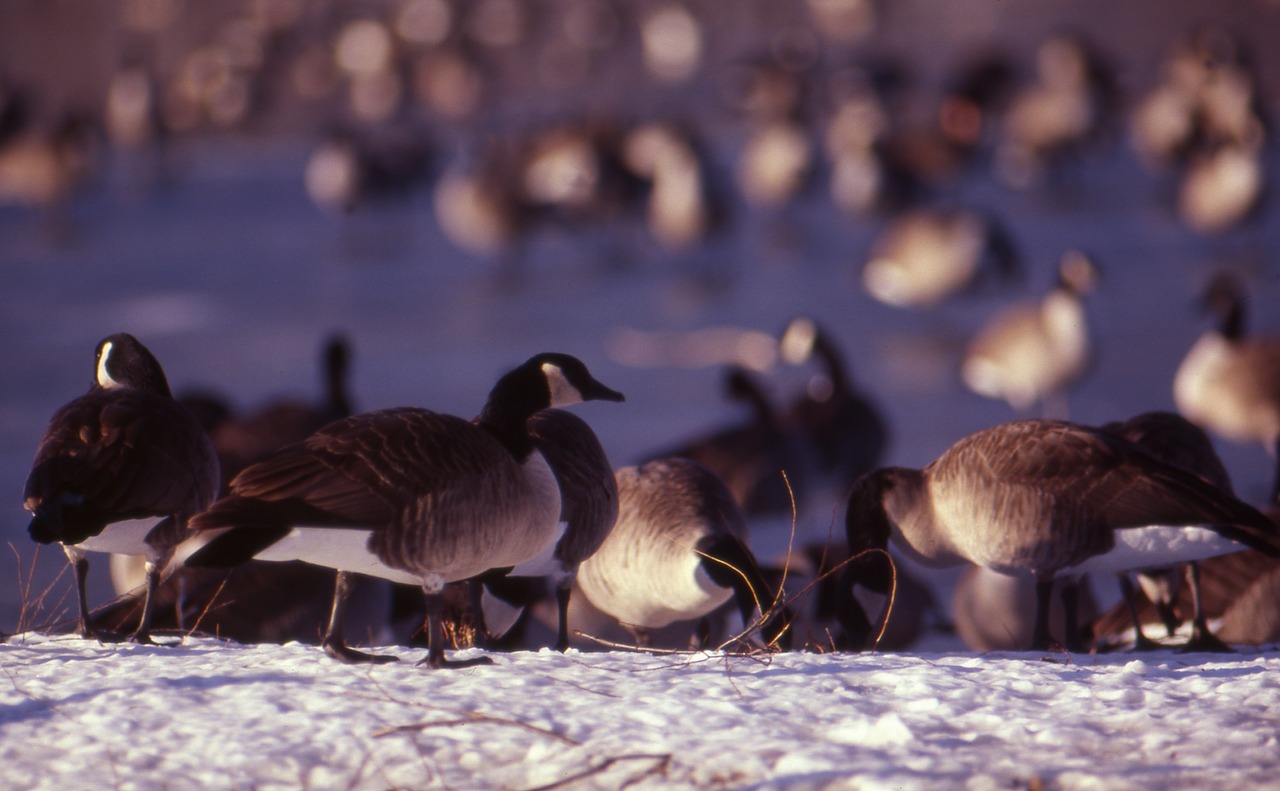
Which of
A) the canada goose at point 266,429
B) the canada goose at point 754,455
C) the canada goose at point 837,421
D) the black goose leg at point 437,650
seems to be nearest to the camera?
the black goose leg at point 437,650

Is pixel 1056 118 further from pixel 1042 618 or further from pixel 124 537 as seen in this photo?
pixel 124 537

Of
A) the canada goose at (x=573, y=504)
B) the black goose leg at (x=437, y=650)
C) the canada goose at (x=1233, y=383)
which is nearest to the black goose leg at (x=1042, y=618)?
the canada goose at (x=573, y=504)

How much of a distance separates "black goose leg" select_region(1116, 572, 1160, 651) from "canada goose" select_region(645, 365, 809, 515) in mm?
2584

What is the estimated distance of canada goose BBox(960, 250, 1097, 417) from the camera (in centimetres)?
1037

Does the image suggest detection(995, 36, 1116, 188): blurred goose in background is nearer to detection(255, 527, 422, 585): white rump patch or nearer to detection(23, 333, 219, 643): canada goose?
detection(23, 333, 219, 643): canada goose

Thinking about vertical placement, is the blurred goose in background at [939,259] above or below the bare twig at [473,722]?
above

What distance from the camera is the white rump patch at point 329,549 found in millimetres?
3949

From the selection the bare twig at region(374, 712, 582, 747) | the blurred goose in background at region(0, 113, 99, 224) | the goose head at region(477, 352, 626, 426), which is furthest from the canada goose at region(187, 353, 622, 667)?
the blurred goose in background at region(0, 113, 99, 224)

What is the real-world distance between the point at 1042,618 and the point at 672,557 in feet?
4.01

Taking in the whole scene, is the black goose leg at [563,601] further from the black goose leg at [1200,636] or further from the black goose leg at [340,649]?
the black goose leg at [1200,636]

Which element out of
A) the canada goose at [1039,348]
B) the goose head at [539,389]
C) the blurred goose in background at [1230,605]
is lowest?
the blurred goose in background at [1230,605]

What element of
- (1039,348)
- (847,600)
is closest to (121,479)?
(847,600)

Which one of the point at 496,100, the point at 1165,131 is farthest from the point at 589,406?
the point at 496,100

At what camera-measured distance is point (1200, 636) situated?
510 centimetres
